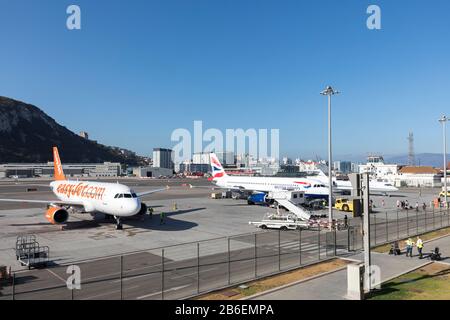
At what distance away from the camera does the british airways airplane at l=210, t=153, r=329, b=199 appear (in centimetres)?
5900

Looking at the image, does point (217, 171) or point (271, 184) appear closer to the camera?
point (271, 184)

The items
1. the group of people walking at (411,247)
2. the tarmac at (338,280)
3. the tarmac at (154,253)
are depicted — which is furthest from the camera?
the group of people walking at (411,247)

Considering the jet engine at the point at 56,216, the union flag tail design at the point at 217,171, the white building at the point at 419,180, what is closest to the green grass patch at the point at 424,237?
the jet engine at the point at 56,216

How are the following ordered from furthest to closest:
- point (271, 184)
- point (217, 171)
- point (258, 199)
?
point (217, 171)
point (271, 184)
point (258, 199)

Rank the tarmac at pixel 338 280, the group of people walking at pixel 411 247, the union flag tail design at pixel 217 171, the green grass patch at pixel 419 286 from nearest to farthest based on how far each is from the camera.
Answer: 1. the tarmac at pixel 338 280
2. the green grass patch at pixel 419 286
3. the group of people walking at pixel 411 247
4. the union flag tail design at pixel 217 171

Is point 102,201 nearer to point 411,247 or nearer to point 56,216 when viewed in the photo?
point 56,216

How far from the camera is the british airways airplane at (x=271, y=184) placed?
59000 mm

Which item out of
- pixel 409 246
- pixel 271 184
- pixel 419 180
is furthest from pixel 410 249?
pixel 419 180

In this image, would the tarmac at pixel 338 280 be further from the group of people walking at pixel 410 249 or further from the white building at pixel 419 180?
the white building at pixel 419 180

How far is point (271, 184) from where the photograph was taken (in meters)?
67.6

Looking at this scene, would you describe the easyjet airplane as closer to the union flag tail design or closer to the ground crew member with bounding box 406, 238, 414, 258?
the ground crew member with bounding box 406, 238, 414, 258

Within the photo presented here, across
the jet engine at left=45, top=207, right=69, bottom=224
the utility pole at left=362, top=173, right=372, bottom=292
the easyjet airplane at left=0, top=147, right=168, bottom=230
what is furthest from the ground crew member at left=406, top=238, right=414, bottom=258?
the jet engine at left=45, top=207, right=69, bottom=224

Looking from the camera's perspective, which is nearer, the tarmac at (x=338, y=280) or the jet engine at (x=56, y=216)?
the tarmac at (x=338, y=280)
